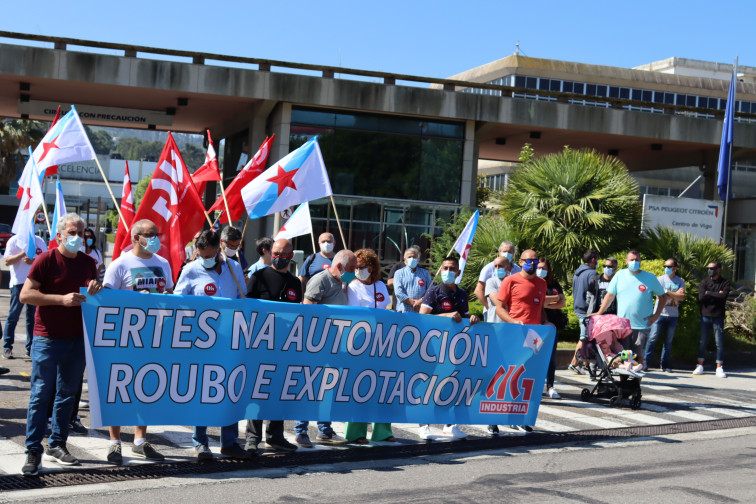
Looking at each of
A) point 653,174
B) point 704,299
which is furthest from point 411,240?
point 653,174

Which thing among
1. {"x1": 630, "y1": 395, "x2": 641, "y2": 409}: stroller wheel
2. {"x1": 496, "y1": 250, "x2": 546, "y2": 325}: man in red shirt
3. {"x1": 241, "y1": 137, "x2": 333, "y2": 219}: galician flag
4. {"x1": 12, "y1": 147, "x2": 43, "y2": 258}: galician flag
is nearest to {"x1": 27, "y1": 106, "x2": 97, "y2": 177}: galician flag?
{"x1": 12, "y1": 147, "x2": 43, "y2": 258}: galician flag

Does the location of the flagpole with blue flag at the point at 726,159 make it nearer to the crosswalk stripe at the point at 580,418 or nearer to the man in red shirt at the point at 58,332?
the crosswalk stripe at the point at 580,418

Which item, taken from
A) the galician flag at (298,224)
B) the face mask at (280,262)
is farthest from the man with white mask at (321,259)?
the face mask at (280,262)

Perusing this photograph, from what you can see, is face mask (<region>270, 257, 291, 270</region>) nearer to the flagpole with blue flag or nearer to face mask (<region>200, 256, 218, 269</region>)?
face mask (<region>200, 256, 218, 269</region>)

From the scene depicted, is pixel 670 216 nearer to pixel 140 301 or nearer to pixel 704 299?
pixel 704 299

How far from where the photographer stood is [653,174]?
4959cm

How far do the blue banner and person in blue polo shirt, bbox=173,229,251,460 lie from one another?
0.16 m

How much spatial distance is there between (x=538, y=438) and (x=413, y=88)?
18330 millimetres

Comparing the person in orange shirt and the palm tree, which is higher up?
the palm tree

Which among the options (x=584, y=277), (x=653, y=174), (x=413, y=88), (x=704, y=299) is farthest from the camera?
(x=653, y=174)

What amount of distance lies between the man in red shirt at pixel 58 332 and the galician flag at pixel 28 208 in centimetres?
244

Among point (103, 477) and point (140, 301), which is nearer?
point (103, 477)

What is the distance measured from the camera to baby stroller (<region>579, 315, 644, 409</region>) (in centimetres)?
1127

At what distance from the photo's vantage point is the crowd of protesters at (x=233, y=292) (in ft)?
21.9
